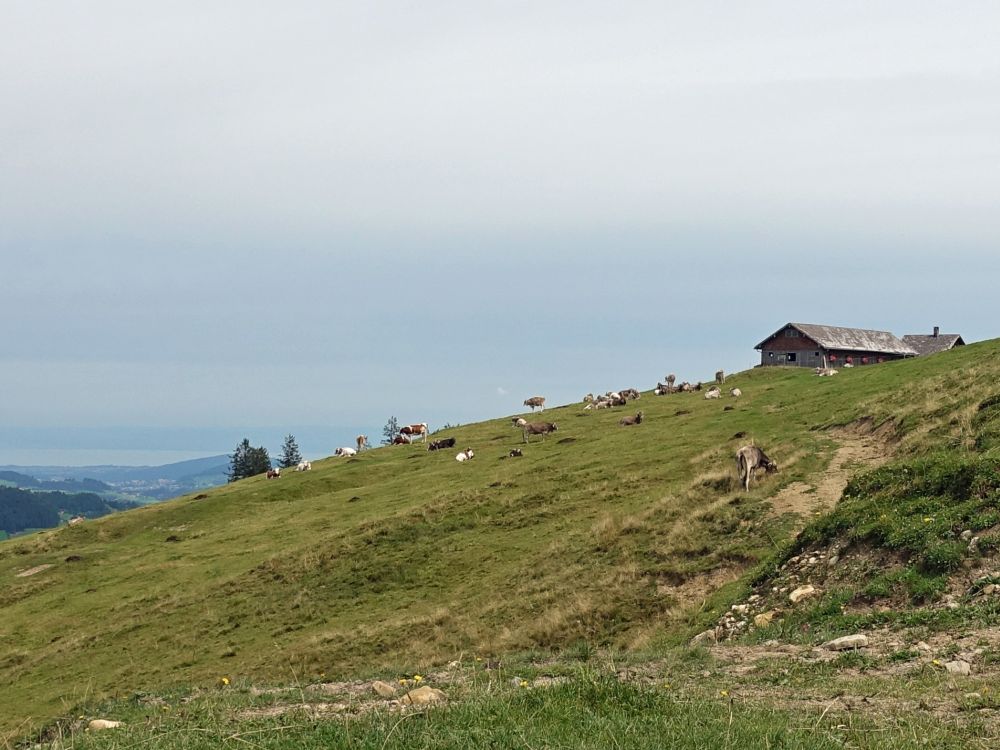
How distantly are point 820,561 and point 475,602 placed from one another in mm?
12465

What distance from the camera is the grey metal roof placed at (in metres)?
106

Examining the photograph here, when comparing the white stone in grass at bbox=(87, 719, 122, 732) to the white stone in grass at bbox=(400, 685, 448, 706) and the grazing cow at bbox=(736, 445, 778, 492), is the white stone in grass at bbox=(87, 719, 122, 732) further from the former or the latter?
the grazing cow at bbox=(736, 445, 778, 492)

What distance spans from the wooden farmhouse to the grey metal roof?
1.34 metres

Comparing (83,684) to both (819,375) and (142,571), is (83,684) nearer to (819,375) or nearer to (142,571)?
(142,571)

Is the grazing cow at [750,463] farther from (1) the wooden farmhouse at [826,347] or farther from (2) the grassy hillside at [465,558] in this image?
(1) the wooden farmhouse at [826,347]

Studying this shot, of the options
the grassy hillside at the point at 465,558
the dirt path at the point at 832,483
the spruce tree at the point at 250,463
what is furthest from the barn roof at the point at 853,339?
the spruce tree at the point at 250,463

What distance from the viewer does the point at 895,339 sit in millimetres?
106688

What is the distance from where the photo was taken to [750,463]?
32562 mm

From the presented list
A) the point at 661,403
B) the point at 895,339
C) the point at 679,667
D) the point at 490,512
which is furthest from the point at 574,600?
the point at 895,339

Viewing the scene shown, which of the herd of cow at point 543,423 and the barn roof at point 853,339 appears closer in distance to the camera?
the herd of cow at point 543,423

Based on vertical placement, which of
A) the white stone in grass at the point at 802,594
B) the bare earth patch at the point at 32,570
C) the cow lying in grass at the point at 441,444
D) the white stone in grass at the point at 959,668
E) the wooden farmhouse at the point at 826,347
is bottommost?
the bare earth patch at the point at 32,570

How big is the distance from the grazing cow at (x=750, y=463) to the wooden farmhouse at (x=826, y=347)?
66.8 meters

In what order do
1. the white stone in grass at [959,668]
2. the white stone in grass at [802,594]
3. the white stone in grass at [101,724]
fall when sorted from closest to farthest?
the white stone in grass at [101,724] < the white stone in grass at [959,668] < the white stone in grass at [802,594]

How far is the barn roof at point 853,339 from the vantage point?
322 feet
